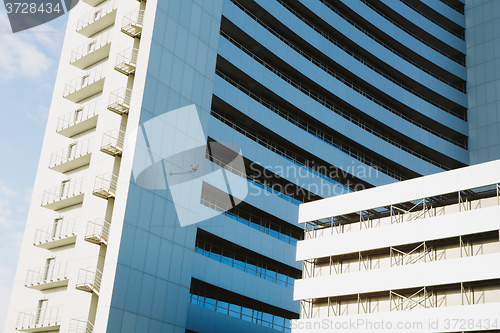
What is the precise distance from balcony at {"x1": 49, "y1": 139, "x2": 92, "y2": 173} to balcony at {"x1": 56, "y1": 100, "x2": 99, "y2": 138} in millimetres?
1111

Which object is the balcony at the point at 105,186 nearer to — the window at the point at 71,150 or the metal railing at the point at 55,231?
the metal railing at the point at 55,231

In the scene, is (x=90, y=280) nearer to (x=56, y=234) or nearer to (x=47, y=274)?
(x=47, y=274)

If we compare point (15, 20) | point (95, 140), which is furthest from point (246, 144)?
point (15, 20)

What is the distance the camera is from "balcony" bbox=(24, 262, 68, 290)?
→ 44.5 m

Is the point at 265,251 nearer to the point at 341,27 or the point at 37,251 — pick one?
the point at 37,251

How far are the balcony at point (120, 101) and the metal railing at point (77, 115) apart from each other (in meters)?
2.70

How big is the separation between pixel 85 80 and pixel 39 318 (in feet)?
64.0

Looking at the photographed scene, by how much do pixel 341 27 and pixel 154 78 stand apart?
27.7m

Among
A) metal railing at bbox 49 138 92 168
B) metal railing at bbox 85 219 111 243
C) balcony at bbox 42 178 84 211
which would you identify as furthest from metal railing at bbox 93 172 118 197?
metal railing at bbox 49 138 92 168

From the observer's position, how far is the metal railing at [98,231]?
41.2 meters

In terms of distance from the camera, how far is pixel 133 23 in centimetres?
4750

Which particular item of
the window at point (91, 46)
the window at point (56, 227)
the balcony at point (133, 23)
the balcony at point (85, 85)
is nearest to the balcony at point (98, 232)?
the window at point (56, 227)

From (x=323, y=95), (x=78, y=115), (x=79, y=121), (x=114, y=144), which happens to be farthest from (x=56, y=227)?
(x=323, y=95)

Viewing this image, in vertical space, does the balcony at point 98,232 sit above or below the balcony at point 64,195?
below
